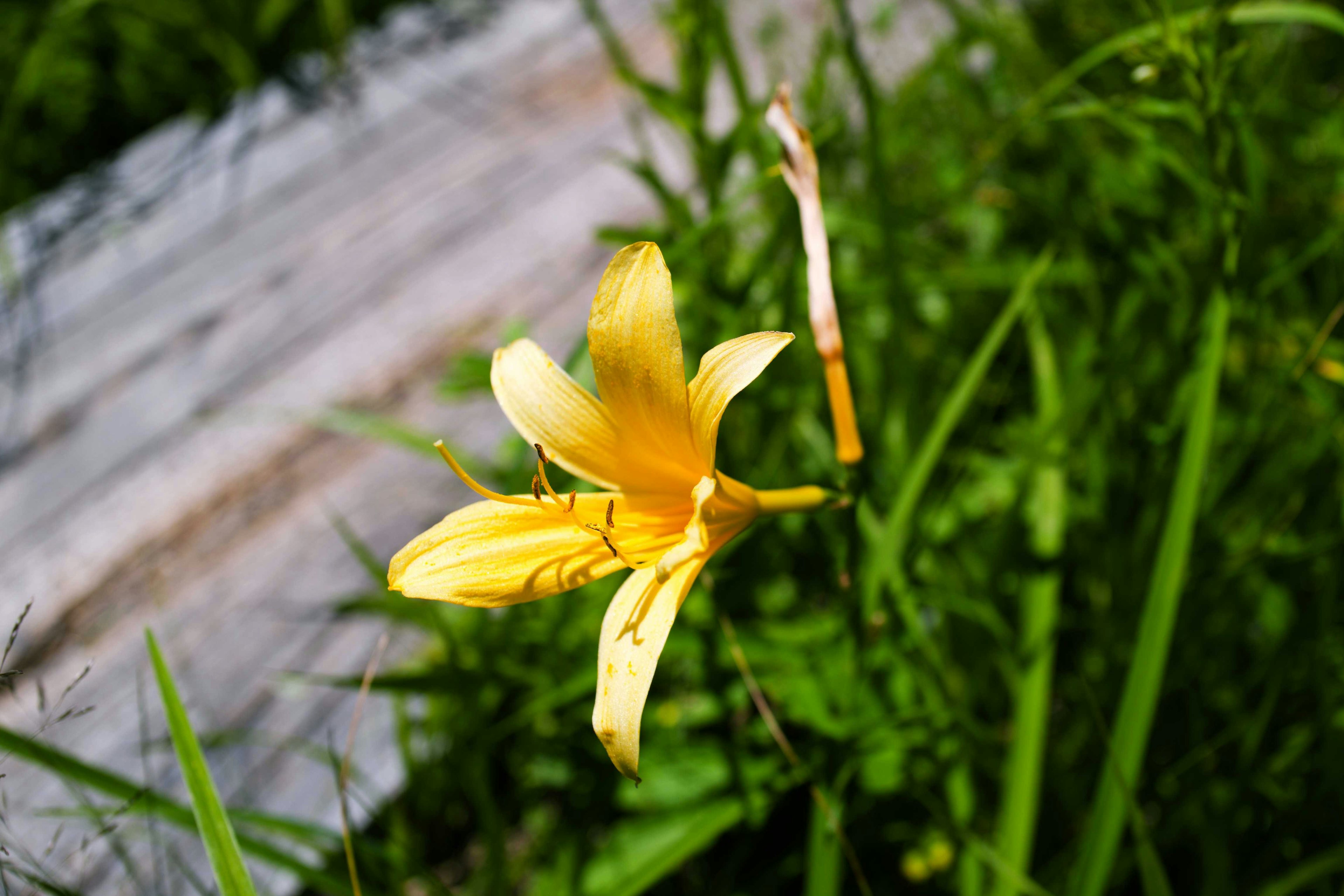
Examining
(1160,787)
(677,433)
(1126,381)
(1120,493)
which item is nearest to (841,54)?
(1126,381)

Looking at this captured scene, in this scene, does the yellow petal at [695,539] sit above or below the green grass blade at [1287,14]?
above

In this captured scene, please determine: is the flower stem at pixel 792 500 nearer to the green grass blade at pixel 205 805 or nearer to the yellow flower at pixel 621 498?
the yellow flower at pixel 621 498

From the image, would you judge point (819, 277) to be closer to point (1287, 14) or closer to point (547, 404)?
point (547, 404)

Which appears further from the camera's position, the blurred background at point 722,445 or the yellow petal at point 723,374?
the blurred background at point 722,445

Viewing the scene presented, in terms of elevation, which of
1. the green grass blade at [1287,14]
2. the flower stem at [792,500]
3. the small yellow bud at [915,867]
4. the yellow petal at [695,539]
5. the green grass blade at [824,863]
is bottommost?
the small yellow bud at [915,867]

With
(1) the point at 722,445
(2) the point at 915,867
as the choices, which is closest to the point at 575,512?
(1) the point at 722,445

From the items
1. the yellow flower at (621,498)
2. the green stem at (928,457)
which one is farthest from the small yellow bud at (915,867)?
the yellow flower at (621,498)

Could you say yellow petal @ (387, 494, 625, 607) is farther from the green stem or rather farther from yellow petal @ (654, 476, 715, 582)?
the green stem
